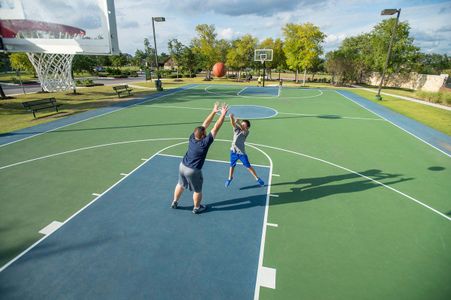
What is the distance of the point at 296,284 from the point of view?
4.59 meters

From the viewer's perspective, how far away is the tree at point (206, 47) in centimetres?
4962

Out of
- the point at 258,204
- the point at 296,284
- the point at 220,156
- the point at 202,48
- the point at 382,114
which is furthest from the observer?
the point at 202,48

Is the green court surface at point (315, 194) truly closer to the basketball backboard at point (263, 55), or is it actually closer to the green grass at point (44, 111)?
the green grass at point (44, 111)

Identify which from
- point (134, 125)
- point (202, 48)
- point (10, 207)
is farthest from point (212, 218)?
point (202, 48)

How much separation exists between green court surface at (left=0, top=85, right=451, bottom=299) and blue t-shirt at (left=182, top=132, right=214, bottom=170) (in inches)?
93.3

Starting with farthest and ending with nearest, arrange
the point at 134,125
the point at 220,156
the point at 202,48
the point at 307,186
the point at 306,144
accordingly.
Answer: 1. the point at 202,48
2. the point at 134,125
3. the point at 306,144
4. the point at 220,156
5. the point at 307,186

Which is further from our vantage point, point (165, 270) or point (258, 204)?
point (258, 204)

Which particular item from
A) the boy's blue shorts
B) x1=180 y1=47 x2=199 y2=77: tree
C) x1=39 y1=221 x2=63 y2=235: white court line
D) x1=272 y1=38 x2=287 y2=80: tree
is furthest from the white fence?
x1=39 y1=221 x2=63 y2=235: white court line

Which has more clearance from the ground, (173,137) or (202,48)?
(202,48)

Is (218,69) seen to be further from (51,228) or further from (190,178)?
(51,228)

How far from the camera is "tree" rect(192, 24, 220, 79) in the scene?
4962 centimetres

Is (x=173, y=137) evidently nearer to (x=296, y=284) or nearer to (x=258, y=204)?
(x=258, y=204)

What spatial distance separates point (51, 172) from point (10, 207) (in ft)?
7.06

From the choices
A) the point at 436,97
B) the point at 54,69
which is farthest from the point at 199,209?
the point at 436,97
